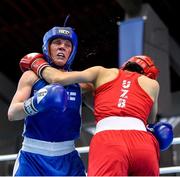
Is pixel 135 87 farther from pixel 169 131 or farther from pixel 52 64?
pixel 52 64

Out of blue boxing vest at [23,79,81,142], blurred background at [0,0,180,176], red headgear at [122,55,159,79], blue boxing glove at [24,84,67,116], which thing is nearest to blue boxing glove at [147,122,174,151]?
red headgear at [122,55,159,79]

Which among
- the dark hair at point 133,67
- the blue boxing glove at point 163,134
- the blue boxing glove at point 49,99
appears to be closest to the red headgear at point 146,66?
the dark hair at point 133,67

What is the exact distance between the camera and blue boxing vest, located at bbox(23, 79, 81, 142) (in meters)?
2.26

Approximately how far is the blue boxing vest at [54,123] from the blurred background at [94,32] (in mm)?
5082

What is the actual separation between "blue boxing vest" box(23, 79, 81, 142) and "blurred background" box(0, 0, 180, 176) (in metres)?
5.08

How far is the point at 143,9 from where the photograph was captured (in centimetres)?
794

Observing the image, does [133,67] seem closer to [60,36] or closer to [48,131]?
[60,36]

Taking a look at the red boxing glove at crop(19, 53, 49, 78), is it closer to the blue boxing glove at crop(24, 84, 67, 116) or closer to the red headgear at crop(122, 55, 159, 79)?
the blue boxing glove at crop(24, 84, 67, 116)

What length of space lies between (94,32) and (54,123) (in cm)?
707

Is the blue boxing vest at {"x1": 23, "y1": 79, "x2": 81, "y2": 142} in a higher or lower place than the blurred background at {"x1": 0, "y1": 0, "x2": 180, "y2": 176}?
lower

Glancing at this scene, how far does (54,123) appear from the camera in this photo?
226cm

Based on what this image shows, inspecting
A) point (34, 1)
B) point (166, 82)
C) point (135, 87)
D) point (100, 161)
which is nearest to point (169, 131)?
point (135, 87)

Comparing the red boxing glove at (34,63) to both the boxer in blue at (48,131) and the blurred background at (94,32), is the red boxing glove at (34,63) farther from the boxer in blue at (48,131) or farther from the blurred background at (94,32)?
the blurred background at (94,32)

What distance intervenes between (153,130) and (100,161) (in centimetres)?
41
